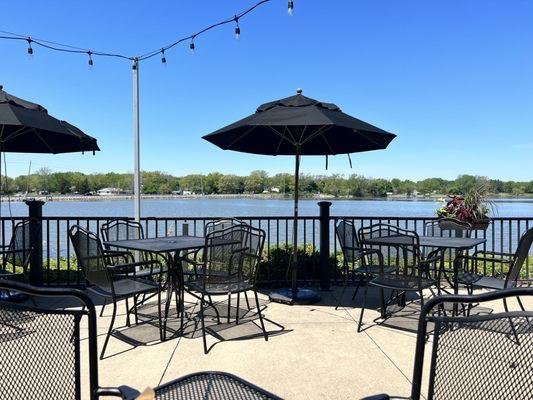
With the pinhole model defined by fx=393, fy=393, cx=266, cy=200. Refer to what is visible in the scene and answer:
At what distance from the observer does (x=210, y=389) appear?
1.57 meters

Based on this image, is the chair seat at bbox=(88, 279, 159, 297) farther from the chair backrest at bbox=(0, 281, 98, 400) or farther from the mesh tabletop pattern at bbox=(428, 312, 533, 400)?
the mesh tabletop pattern at bbox=(428, 312, 533, 400)

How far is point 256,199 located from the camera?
2188 cm

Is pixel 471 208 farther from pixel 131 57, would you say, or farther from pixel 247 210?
pixel 247 210

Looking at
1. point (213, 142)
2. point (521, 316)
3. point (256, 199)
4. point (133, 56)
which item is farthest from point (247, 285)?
point (256, 199)

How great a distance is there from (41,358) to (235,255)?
2420 mm

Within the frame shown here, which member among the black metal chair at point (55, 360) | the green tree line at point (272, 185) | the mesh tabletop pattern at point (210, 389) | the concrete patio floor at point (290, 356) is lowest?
the concrete patio floor at point (290, 356)

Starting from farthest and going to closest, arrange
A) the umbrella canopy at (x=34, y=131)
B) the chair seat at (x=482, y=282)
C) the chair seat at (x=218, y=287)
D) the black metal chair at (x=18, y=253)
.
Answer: the black metal chair at (x=18, y=253) < the umbrella canopy at (x=34, y=131) < the chair seat at (x=482, y=282) < the chair seat at (x=218, y=287)

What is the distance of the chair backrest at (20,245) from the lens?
4212mm

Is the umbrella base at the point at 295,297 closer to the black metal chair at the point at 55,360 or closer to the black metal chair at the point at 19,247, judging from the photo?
the black metal chair at the point at 19,247

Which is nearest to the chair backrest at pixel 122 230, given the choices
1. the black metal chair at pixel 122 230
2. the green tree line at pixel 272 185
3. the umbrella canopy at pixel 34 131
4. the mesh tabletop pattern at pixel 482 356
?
the black metal chair at pixel 122 230

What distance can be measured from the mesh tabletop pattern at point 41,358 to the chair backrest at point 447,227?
4.77 m

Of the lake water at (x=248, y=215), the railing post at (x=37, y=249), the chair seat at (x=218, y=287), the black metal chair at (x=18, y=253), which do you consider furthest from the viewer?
the lake water at (x=248, y=215)

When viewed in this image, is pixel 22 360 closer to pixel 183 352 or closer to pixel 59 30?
pixel 183 352

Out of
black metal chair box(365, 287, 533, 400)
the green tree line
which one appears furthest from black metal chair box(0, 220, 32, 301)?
black metal chair box(365, 287, 533, 400)
